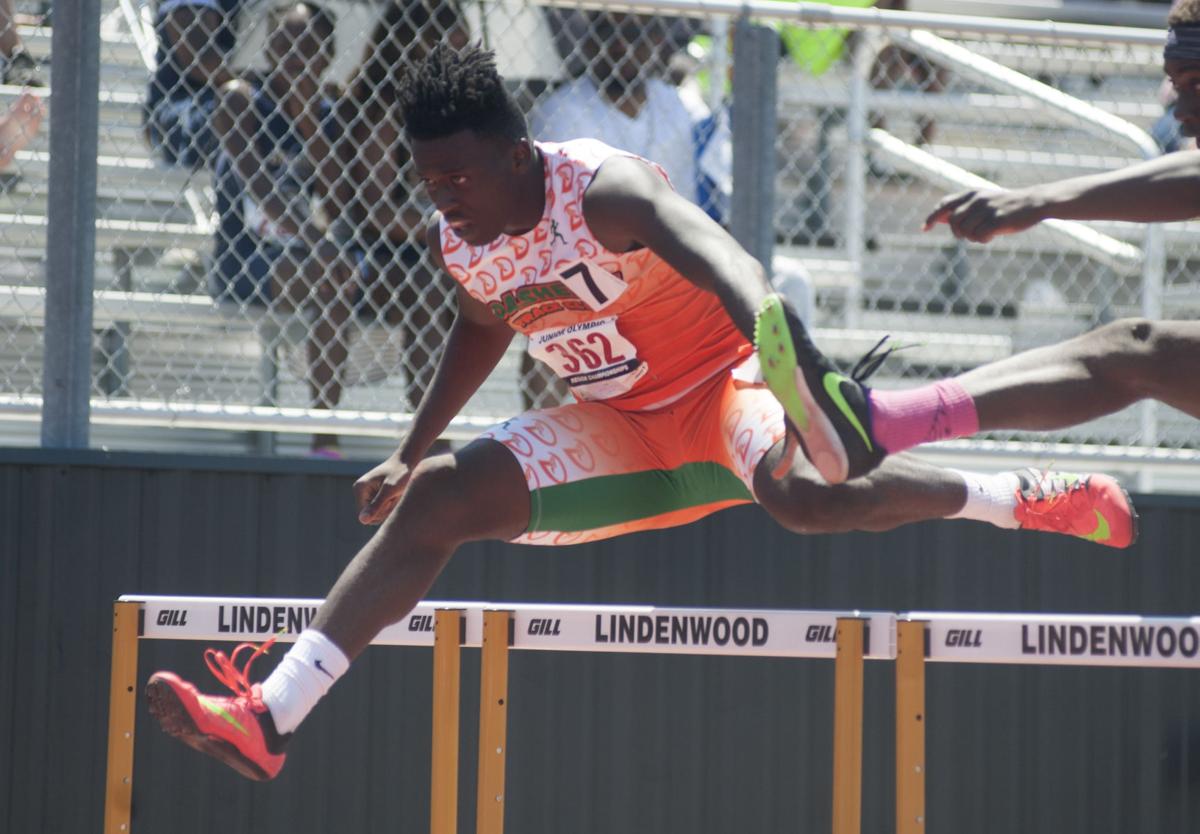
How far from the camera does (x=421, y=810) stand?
4.91m

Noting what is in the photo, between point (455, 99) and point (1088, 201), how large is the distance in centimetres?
139

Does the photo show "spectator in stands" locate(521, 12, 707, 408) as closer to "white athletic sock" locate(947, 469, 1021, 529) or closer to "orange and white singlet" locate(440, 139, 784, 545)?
"orange and white singlet" locate(440, 139, 784, 545)

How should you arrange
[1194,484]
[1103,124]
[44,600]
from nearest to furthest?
[44,600] < [1103,124] < [1194,484]

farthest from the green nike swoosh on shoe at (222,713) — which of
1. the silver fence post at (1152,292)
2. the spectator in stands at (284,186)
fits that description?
the silver fence post at (1152,292)

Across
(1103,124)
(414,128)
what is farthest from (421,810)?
(1103,124)

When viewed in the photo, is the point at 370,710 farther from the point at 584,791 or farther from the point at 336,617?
the point at 336,617

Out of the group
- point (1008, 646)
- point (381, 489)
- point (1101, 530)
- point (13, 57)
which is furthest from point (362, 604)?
point (13, 57)

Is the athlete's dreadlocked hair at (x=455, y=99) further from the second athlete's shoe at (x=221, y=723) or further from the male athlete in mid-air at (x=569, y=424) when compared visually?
the second athlete's shoe at (x=221, y=723)

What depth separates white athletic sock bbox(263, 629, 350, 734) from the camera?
3.19 metres

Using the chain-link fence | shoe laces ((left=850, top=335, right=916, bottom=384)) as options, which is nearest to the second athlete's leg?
shoe laces ((left=850, top=335, right=916, bottom=384))

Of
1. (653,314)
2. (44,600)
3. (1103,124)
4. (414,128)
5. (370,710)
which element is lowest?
(370,710)

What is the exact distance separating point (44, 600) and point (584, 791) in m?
1.85

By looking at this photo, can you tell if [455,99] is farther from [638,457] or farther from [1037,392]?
[1037,392]

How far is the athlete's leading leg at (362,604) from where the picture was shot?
3.06 m
